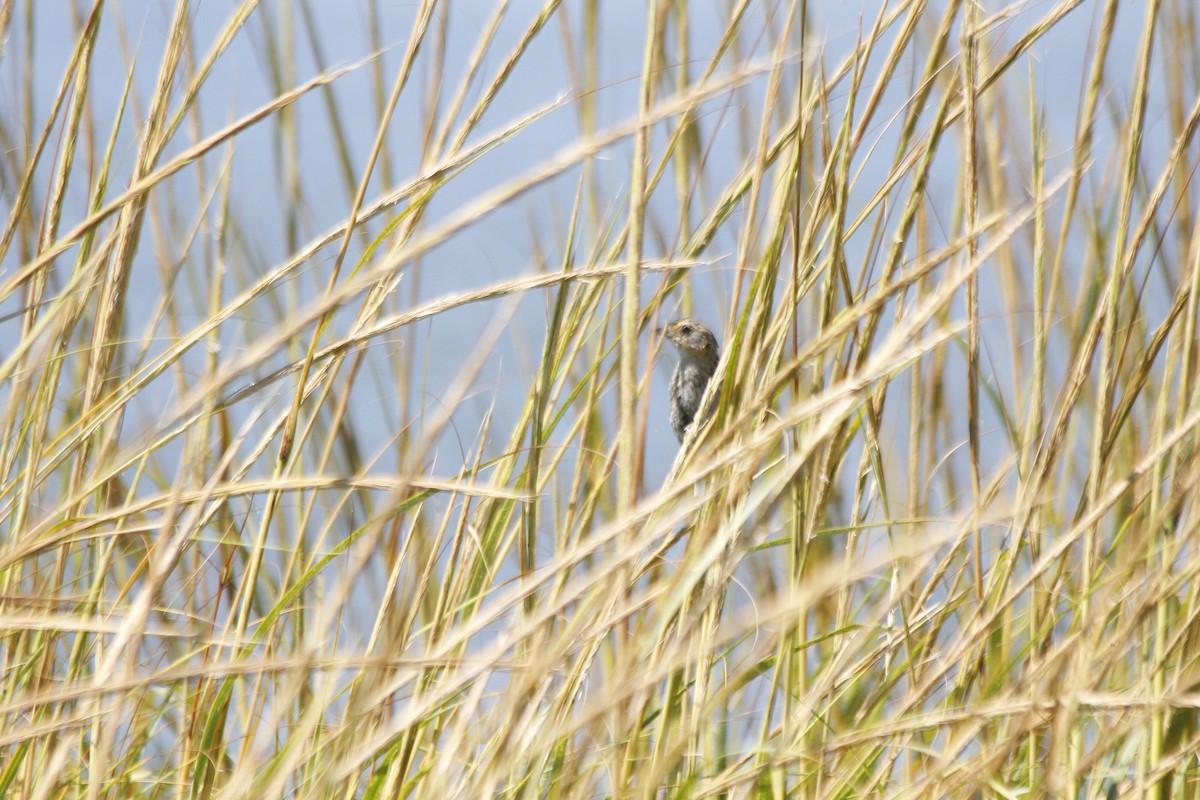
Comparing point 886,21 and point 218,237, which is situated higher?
point 886,21

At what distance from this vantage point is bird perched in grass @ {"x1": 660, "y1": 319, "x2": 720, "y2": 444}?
2.65 meters

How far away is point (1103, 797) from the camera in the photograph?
0.97 meters

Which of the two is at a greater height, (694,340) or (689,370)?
(694,340)

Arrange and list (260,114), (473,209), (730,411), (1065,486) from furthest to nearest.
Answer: (1065,486)
(730,411)
(260,114)
(473,209)

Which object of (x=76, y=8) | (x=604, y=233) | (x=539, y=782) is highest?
(x=76, y=8)

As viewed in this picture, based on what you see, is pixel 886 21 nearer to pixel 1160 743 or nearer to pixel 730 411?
pixel 730 411

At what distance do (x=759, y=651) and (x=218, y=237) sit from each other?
754 mm

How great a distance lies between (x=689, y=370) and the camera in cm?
284

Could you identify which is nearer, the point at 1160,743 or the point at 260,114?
the point at 260,114

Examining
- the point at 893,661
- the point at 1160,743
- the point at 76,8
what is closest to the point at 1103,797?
the point at 1160,743

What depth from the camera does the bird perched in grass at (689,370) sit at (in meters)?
2.65

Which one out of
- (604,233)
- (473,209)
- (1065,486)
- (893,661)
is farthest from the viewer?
(1065,486)

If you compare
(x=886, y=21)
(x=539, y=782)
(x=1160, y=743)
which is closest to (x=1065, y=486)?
(x=1160, y=743)

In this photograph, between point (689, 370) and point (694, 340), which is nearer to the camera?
point (694, 340)
